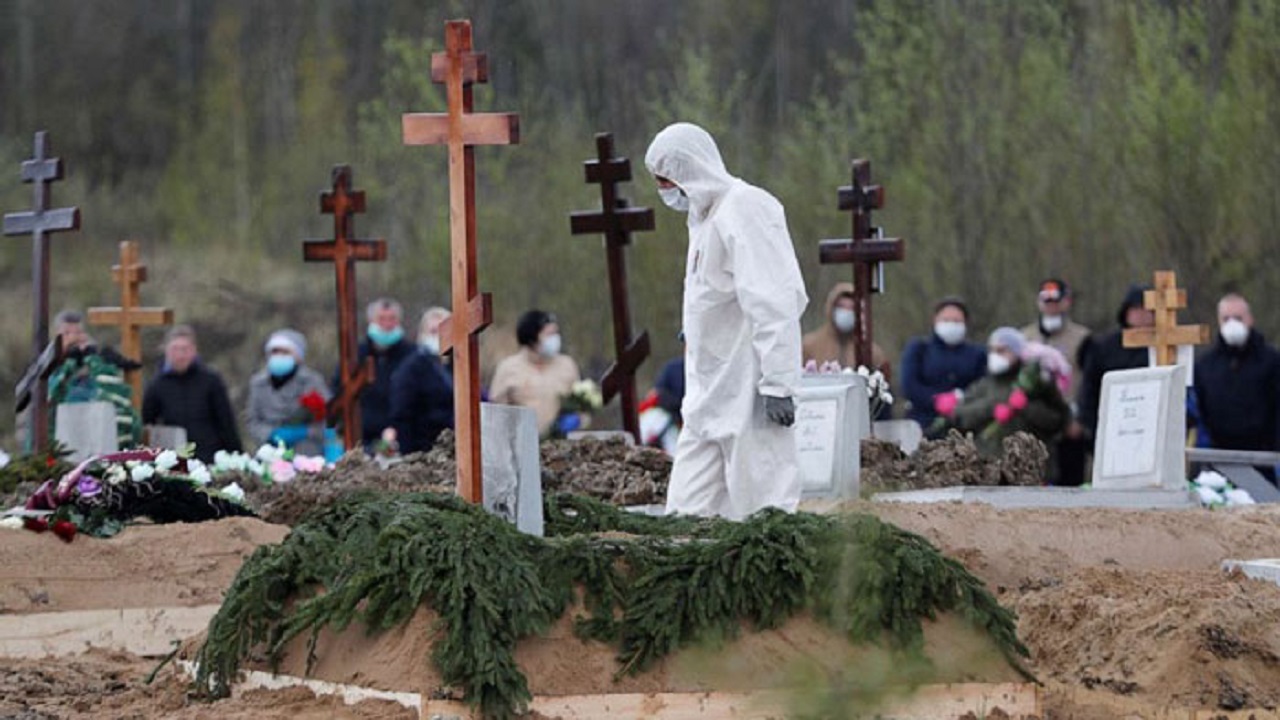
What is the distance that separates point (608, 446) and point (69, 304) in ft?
91.2

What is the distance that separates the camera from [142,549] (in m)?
13.5

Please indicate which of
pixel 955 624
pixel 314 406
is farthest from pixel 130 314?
pixel 955 624

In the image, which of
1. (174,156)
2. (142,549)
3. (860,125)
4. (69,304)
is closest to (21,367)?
(69,304)

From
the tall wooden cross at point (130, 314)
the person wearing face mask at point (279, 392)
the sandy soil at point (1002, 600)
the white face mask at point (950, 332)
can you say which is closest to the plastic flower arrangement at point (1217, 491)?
the sandy soil at point (1002, 600)

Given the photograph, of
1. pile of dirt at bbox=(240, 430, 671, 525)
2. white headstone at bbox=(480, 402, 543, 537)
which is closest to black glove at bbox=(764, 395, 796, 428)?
white headstone at bbox=(480, 402, 543, 537)

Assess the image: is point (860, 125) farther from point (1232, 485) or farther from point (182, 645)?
point (182, 645)

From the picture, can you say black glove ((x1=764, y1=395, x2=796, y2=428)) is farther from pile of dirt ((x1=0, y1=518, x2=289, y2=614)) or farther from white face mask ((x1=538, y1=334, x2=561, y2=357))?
white face mask ((x1=538, y1=334, x2=561, y2=357))

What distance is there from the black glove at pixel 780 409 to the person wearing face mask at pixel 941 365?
7.59 m

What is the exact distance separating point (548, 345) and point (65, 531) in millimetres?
7092

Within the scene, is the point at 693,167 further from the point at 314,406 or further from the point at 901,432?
the point at 314,406

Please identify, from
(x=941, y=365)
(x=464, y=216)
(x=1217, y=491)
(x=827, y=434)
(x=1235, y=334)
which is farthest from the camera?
(x=941, y=365)

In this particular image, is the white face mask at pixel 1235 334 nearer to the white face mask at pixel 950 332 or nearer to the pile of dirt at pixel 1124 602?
the white face mask at pixel 950 332

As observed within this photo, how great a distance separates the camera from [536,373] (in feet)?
66.1

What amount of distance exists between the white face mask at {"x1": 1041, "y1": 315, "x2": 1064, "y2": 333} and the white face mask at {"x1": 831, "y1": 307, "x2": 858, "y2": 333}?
159cm
